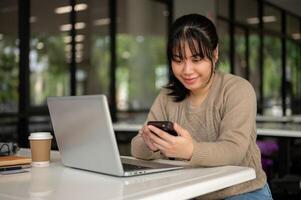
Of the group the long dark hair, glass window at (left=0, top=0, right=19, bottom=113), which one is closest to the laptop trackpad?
the long dark hair

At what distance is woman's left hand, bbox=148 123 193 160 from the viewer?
3.85ft

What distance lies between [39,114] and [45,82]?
8.70 feet

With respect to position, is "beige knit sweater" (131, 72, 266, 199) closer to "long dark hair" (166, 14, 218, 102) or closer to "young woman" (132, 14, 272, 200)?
"young woman" (132, 14, 272, 200)

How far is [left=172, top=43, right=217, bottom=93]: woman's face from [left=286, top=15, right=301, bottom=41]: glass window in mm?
8799

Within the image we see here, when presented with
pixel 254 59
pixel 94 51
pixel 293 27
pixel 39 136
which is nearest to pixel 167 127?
pixel 39 136

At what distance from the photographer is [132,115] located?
570 cm

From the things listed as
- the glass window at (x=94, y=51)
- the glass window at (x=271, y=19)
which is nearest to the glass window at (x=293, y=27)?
the glass window at (x=271, y=19)

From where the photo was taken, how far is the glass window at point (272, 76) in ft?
28.0

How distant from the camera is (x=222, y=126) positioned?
4.45ft

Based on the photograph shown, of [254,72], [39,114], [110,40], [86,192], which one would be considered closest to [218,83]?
[86,192]

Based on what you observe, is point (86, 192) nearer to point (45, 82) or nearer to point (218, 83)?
point (218, 83)

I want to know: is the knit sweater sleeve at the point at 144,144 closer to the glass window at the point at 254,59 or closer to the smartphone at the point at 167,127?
the smartphone at the point at 167,127

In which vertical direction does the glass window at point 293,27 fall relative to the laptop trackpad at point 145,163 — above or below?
above

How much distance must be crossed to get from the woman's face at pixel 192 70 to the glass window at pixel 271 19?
24.1 ft
